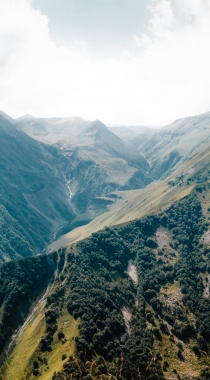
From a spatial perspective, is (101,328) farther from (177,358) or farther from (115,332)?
(177,358)

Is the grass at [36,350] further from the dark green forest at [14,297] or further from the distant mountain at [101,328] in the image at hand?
the dark green forest at [14,297]

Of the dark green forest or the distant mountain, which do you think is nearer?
the distant mountain

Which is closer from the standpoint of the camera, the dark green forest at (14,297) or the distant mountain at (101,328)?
the distant mountain at (101,328)

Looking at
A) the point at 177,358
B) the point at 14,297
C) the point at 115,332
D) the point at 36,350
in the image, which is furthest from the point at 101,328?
the point at 14,297


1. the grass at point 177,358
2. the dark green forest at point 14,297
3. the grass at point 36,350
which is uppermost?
the dark green forest at point 14,297

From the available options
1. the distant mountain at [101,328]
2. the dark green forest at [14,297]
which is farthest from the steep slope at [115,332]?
the dark green forest at [14,297]

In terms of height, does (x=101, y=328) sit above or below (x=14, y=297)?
below

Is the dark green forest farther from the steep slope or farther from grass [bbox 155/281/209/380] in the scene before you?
grass [bbox 155/281/209/380]

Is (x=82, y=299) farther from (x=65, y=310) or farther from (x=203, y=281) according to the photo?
(x=203, y=281)

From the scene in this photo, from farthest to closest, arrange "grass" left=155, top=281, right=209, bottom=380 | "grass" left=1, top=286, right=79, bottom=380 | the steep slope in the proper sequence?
"grass" left=155, top=281, right=209, bottom=380
"grass" left=1, top=286, right=79, bottom=380
the steep slope

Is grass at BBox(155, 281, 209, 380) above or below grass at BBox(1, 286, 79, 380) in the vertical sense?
below

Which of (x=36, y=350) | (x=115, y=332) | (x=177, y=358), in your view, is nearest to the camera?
(x=177, y=358)

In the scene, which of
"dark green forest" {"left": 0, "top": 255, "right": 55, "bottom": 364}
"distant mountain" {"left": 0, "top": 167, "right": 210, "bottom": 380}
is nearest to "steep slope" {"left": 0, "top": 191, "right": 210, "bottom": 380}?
"distant mountain" {"left": 0, "top": 167, "right": 210, "bottom": 380}
